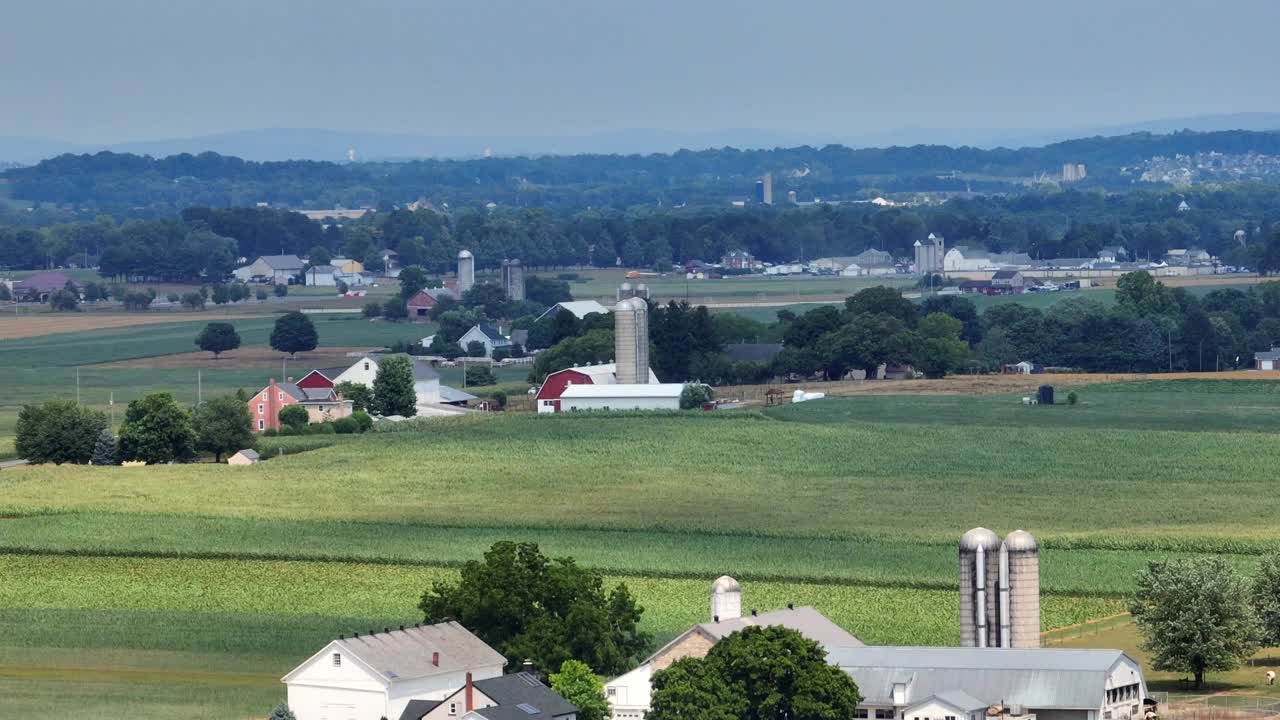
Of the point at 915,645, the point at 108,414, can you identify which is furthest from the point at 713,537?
the point at 108,414

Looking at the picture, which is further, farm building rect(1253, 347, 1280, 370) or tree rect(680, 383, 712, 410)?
farm building rect(1253, 347, 1280, 370)

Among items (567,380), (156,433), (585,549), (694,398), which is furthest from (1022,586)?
(567,380)

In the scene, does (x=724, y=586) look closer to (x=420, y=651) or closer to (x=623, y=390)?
(x=420, y=651)

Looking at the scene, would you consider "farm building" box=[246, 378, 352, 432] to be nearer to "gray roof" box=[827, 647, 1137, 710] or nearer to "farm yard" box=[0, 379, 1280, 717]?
"farm yard" box=[0, 379, 1280, 717]

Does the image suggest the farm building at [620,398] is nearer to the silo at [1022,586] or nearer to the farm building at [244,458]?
the farm building at [244,458]

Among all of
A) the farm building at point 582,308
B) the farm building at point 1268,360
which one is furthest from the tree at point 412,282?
the farm building at point 1268,360

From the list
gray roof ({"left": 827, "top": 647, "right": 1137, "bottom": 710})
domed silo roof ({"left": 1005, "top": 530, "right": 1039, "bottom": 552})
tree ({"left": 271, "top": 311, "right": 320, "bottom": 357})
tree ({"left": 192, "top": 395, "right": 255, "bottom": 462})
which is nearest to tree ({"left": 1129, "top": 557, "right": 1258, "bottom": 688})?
domed silo roof ({"left": 1005, "top": 530, "right": 1039, "bottom": 552})

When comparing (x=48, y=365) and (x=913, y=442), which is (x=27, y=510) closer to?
(x=913, y=442)
